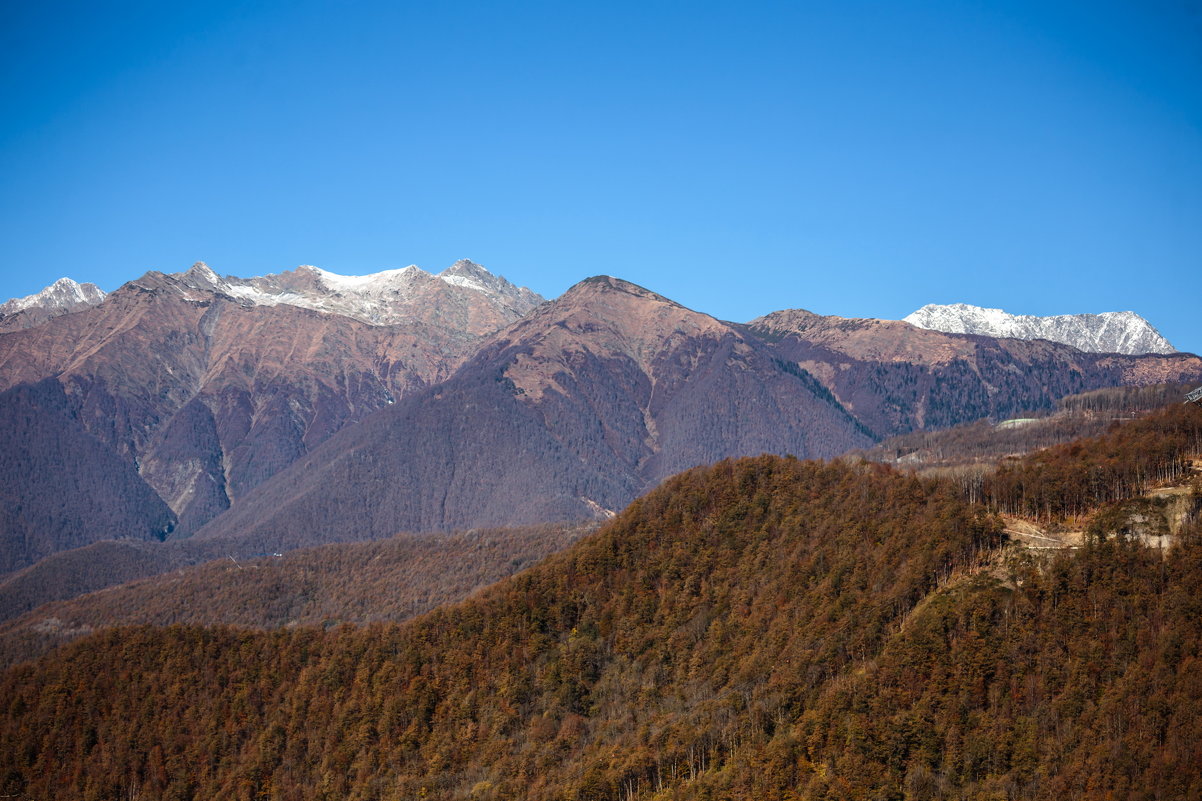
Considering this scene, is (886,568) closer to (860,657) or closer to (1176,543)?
(860,657)

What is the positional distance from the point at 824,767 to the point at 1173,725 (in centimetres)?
4298

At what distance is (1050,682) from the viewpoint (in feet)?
493

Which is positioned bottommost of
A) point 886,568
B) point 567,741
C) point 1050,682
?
point 567,741

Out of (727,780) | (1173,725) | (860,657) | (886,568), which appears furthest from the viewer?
(886,568)

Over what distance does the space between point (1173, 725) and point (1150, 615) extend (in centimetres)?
1944

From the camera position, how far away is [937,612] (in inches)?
6570

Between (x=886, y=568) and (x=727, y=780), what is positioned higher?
(x=886, y=568)

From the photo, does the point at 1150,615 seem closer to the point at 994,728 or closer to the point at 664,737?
the point at 994,728

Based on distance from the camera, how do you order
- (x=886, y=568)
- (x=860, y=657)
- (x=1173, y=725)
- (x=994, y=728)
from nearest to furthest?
(x=1173, y=725) → (x=994, y=728) → (x=860, y=657) → (x=886, y=568)

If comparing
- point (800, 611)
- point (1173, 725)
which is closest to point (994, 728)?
point (1173, 725)

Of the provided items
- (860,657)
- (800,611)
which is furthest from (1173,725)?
(800,611)

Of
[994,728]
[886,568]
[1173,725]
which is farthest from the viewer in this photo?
[886,568]

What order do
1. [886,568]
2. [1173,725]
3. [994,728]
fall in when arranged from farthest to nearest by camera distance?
[886,568], [994,728], [1173,725]

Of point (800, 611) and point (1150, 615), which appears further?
point (800, 611)
